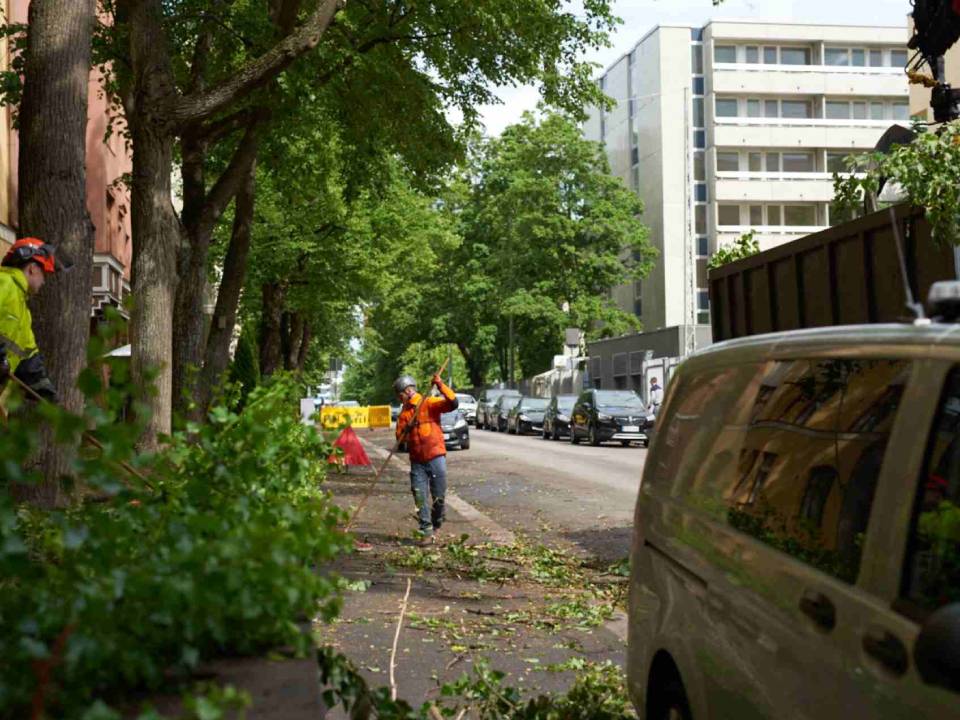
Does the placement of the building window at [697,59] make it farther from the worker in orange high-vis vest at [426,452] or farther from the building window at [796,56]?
the worker in orange high-vis vest at [426,452]

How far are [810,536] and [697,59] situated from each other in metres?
70.1

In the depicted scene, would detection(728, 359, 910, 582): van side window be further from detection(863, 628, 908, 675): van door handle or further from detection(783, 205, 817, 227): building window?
detection(783, 205, 817, 227): building window

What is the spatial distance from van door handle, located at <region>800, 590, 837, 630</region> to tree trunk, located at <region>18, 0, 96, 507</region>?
6.34m

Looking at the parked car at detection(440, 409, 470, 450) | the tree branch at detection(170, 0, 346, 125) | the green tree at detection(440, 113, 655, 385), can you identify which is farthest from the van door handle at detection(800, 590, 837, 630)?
the green tree at detection(440, 113, 655, 385)

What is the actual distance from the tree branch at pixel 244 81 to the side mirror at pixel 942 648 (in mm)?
10407

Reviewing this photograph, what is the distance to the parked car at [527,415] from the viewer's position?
51.5m

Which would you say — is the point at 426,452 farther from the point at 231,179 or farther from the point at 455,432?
the point at 455,432

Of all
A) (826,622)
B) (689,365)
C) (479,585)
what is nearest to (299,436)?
(689,365)

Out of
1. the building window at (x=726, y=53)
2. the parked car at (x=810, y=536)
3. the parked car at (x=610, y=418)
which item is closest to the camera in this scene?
the parked car at (x=810, y=536)

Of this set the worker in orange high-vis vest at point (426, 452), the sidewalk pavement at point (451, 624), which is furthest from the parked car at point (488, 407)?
the sidewalk pavement at point (451, 624)

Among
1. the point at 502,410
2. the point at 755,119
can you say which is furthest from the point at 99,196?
the point at 755,119

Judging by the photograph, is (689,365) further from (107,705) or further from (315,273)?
(315,273)

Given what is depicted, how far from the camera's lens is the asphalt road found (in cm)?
1473

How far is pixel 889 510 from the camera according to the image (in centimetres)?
287
